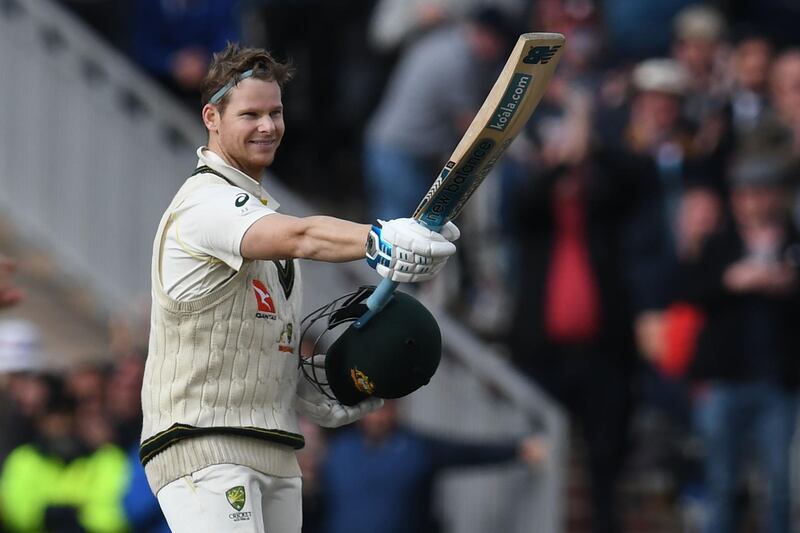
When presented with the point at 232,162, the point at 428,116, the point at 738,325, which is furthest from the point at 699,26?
the point at 232,162

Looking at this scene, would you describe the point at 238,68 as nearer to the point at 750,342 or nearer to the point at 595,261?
the point at 750,342

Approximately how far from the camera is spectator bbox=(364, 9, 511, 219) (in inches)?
475

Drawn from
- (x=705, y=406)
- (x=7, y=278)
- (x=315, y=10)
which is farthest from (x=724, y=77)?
(x=7, y=278)

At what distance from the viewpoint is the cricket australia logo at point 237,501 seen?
19.2ft

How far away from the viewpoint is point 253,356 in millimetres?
5988

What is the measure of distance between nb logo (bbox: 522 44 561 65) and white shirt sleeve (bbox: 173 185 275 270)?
95 cm

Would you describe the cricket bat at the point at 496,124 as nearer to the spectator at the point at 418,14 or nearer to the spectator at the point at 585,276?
the spectator at the point at 585,276

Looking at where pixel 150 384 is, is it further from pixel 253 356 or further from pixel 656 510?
pixel 656 510

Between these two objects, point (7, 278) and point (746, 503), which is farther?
point (746, 503)

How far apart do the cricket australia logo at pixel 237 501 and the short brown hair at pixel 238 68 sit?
1.24 m

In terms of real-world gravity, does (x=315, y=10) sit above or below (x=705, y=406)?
above

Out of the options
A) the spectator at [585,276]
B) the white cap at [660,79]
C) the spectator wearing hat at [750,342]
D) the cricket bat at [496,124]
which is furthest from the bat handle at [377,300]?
the white cap at [660,79]

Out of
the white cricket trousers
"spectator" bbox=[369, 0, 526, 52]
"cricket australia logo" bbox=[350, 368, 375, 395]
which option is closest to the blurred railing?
"spectator" bbox=[369, 0, 526, 52]

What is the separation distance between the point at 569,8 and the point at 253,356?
657 cm
